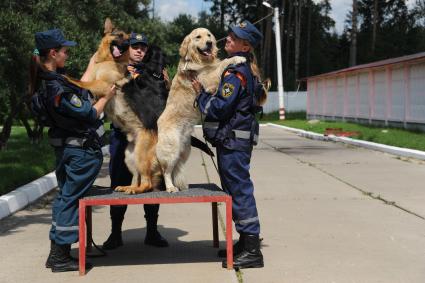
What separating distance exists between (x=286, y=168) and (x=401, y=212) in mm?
5338

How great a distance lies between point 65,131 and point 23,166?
6.58 m

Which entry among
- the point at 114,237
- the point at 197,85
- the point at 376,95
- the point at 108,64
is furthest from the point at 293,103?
the point at 108,64

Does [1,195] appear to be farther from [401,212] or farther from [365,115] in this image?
[365,115]

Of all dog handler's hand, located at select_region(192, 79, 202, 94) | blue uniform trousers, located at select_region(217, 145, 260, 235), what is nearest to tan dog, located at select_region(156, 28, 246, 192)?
dog handler's hand, located at select_region(192, 79, 202, 94)

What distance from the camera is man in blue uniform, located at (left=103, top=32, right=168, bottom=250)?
5367 millimetres

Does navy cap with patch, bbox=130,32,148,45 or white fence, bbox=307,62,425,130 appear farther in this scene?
white fence, bbox=307,62,425,130

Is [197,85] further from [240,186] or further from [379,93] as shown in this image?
[379,93]

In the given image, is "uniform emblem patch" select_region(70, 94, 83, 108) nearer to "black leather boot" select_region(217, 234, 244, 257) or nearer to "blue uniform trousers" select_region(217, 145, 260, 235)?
"blue uniform trousers" select_region(217, 145, 260, 235)

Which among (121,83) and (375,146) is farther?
Result: (375,146)

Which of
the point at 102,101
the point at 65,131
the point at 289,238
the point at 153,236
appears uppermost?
the point at 102,101

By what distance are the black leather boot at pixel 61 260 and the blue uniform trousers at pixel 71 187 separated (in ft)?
0.31

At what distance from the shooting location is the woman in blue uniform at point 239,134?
16.5 ft

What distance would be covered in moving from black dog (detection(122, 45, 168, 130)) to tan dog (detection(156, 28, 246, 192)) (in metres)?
0.14

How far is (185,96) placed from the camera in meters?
5.25
